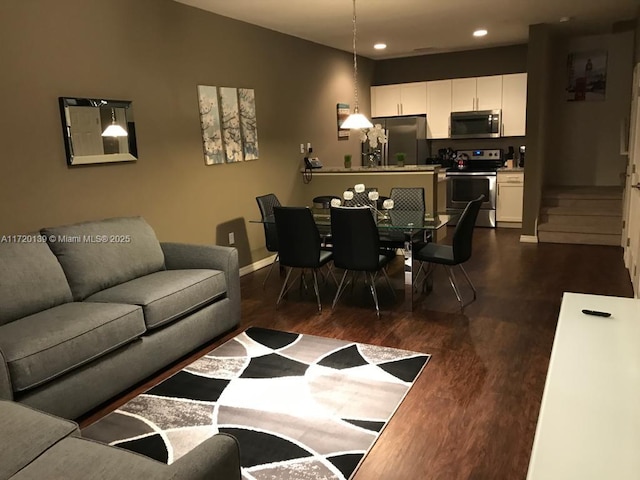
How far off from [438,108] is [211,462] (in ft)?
24.3

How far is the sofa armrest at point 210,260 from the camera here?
12.2 feet

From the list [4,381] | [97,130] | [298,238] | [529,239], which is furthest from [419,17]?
[4,381]

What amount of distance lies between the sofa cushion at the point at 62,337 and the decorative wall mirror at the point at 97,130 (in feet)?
4.18

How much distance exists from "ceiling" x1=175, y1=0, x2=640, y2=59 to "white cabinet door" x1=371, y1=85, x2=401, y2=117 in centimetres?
111

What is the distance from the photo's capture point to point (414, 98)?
26.6ft

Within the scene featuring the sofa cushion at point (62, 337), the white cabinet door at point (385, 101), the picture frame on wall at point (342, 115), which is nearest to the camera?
the sofa cushion at point (62, 337)

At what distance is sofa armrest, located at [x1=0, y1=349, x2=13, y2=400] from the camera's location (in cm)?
227

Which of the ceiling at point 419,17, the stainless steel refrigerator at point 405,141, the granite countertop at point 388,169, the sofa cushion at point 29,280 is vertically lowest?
the sofa cushion at point 29,280

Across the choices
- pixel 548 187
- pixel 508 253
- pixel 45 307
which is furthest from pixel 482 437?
pixel 548 187

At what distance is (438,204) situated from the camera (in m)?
6.14

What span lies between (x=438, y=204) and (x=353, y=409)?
3.89 meters

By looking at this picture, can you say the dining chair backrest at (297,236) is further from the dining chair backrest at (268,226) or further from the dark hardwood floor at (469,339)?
the dining chair backrest at (268,226)

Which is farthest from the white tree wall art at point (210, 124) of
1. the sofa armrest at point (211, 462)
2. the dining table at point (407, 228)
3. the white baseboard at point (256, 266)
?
the sofa armrest at point (211, 462)

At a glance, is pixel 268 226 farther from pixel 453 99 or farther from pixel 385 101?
pixel 453 99
